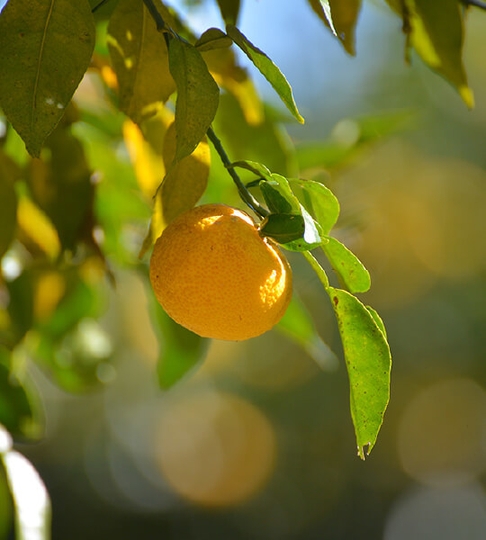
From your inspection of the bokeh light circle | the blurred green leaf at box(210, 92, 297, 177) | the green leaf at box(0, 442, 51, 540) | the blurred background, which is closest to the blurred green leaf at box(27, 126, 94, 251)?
the blurred green leaf at box(210, 92, 297, 177)

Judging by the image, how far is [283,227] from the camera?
0.61 metres

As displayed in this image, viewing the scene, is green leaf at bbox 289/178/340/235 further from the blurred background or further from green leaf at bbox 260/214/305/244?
the blurred background

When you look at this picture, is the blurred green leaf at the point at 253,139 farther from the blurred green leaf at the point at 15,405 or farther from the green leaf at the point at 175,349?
the blurred green leaf at the point at 15,405

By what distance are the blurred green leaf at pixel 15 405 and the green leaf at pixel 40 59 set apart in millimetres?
623

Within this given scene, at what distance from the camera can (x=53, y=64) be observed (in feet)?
1.99

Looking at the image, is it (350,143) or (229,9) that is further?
(350,143)

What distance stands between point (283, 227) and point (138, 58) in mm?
268

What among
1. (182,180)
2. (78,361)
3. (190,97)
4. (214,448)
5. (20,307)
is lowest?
(214,448)

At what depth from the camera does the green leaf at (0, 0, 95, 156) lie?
0.59 meters

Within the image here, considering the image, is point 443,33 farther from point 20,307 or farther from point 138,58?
point 20,307

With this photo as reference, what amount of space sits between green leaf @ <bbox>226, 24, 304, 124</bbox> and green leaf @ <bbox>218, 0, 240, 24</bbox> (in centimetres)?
26

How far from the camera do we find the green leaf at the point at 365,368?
0.60 metres

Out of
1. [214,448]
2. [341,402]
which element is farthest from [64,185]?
[214,448]

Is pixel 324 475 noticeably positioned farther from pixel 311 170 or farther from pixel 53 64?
pixel 53 64
